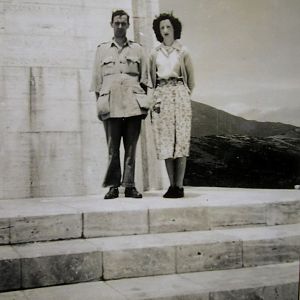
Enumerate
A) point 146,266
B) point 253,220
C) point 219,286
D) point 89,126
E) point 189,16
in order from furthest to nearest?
point 189,16
point 89,126
point 253,220
point 146,266
point 219,286

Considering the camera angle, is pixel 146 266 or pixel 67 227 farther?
pixel 67 227

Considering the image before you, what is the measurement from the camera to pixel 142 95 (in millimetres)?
6375

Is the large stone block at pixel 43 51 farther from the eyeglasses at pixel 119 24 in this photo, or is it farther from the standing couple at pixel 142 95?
the eyeglasses at pixel 119 24

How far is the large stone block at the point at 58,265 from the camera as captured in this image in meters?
4.12

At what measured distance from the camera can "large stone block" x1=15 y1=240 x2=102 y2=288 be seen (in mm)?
4125

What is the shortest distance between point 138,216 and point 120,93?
184 centimetres

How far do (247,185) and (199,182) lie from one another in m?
0.87

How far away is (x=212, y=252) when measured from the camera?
15.4 feet

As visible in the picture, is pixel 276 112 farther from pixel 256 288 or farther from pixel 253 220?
pixel 256 288

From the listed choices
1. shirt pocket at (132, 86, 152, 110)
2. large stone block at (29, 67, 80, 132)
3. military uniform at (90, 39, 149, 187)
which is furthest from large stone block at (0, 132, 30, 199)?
shirt pocket at (132, 86, 152, 110)

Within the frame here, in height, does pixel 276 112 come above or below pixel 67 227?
above

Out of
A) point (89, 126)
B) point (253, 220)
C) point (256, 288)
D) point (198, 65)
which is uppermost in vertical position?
point (198, 65)

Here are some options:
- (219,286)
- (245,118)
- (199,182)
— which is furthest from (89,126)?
(219,286)

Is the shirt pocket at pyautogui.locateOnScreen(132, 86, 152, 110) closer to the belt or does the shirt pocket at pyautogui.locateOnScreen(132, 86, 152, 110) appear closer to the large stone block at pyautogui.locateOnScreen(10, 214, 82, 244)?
the belt
